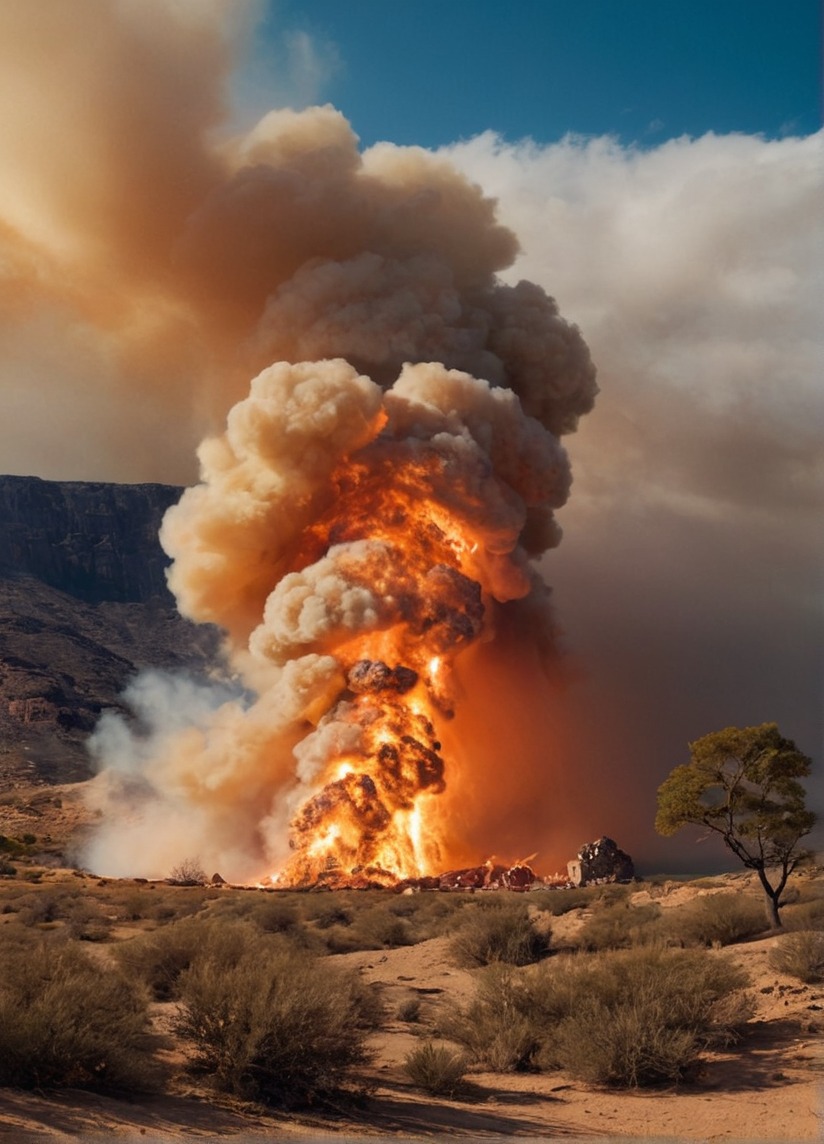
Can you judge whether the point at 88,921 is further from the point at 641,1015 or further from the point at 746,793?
the point at 641,1015

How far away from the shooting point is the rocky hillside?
94.2 meters

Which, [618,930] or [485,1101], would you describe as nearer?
[485,1101]

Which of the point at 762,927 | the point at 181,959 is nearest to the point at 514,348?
the point at 762,927

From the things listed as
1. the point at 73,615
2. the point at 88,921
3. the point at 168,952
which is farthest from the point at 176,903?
the point at 73,615

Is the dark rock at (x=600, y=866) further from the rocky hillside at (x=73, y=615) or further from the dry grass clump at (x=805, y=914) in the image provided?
the rocky hillside at (x=73, y=615)

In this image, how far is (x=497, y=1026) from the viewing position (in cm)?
1318

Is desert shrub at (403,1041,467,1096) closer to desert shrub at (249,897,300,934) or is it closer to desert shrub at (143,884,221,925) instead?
desert shrub at (249,897,300,934)

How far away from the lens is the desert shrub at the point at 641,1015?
37.7 ft

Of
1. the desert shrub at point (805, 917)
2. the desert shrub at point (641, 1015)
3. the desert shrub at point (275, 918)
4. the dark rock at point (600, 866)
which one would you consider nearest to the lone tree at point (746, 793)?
the desert shrub at point (805, 917)

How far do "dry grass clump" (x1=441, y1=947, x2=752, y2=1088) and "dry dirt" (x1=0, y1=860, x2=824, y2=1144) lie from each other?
28cm

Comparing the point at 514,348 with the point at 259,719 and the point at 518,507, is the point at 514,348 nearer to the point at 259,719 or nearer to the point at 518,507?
the point at 518,507

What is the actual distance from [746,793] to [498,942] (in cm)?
693

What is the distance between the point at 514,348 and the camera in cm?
5519

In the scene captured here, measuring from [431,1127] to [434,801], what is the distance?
1450 inches
